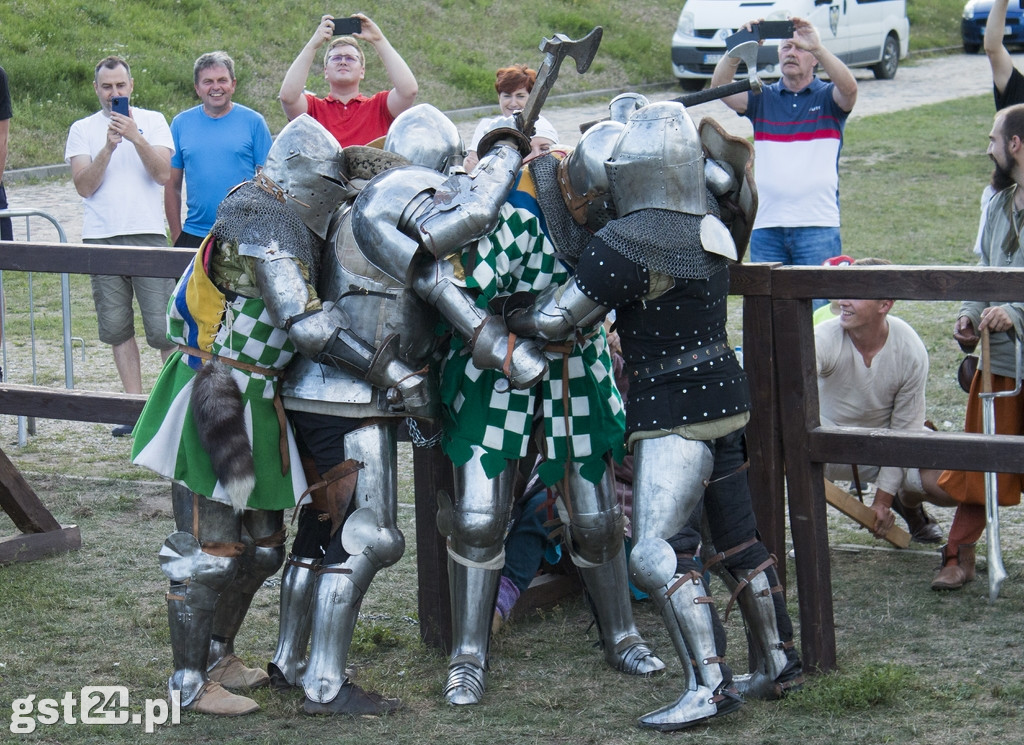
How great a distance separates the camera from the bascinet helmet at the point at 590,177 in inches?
145

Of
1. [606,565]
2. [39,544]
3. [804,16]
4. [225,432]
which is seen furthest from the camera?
[804,16]

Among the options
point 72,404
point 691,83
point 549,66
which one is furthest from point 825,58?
point 691,83

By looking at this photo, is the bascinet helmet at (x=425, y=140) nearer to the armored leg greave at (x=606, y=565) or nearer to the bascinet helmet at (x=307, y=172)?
the bascinet helmet at (x=307, y=172)

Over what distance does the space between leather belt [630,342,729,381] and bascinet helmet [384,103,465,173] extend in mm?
839

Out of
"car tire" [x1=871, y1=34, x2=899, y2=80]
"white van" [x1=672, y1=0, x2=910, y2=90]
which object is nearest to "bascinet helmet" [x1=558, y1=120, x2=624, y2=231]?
"white van" [x1=672, y1=0, x2=910, y2=90]

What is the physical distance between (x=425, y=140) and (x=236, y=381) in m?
0.87

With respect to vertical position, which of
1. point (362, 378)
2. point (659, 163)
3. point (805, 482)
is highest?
point (659, 163)

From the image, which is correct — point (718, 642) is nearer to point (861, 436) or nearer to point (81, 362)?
point (861, 436)

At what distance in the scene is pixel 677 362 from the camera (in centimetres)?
368

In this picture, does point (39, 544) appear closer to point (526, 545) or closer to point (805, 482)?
point (526, 545)

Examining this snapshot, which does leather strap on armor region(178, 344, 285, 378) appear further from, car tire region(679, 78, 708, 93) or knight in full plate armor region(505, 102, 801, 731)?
car tire region(679, 78, 708, 93)

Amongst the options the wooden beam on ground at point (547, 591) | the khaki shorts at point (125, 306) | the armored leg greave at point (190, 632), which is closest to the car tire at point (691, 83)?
the khaki shorts at point (125, 306)

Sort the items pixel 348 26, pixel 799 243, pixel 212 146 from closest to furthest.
Answer: pixel 348 26, pixel 799 243, pixel 212 146

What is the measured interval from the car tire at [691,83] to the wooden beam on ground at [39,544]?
14.5 meters
